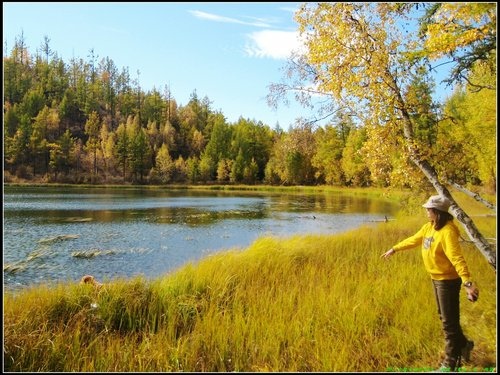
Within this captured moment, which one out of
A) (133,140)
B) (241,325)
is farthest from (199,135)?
(241,325)

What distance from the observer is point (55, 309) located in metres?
6.68

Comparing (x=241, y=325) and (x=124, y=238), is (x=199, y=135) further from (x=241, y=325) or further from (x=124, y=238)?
(x=241, y=325)

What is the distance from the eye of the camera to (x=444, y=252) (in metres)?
4.54

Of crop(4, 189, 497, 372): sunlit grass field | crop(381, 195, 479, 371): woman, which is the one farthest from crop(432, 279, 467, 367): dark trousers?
crop(4, 189, 497, 372): sunlit grass field

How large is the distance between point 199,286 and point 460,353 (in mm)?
5093

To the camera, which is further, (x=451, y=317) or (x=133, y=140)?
(x=133, y=140)

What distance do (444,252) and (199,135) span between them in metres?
113

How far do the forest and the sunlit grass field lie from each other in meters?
2.85

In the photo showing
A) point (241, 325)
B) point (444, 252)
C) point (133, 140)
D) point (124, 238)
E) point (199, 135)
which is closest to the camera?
point (444, 252)

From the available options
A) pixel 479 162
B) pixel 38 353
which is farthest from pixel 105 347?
A: pixel 479 162

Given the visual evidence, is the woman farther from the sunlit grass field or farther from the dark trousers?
the sunlit grass field

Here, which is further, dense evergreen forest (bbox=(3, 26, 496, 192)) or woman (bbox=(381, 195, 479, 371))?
dense evergreen forest (bbox=(3, 26, 496, 192))

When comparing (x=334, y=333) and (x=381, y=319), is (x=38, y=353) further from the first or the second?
(x=381, y=319)

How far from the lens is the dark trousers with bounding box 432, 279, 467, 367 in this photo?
4.58 metres
